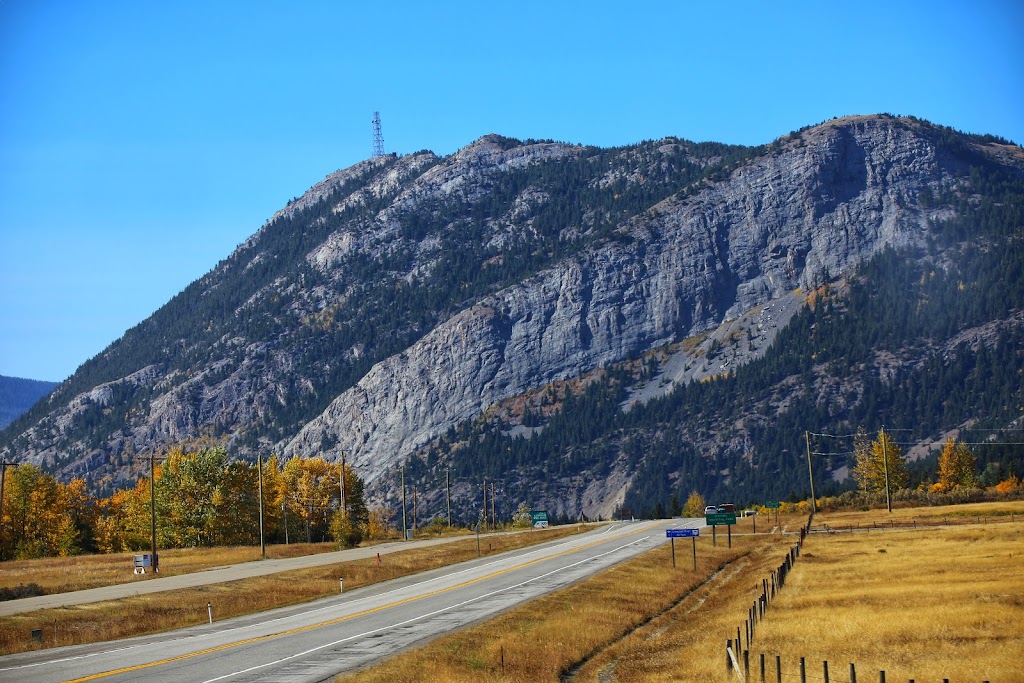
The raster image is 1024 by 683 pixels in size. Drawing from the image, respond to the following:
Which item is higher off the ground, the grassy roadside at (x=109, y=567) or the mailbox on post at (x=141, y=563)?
the mailbox on post at (x=141, y=563)

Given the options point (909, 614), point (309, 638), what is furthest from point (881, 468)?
point (309, 638)

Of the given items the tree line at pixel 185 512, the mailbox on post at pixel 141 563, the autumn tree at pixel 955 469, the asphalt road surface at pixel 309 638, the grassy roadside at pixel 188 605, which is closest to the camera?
the asphalt road surface at pixel 309 638

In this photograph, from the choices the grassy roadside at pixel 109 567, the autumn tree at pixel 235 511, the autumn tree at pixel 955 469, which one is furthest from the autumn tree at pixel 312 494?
the autumn tree at pixel 955 469

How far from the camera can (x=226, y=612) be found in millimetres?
54188

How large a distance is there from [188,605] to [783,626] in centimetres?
3272

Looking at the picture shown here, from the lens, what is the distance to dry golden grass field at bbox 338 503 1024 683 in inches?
1229

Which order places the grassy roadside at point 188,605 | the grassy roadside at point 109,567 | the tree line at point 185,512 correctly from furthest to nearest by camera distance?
the tree line at point 185,512 < the grassy roadside at point 109,567 < the grassy roadside at point 188,605

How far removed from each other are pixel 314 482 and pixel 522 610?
4343 inches

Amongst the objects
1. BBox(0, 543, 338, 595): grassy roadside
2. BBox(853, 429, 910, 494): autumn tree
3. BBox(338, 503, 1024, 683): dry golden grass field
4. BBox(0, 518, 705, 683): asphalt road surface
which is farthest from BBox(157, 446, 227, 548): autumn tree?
BBox(853, 429, 910, 494): autumn tree

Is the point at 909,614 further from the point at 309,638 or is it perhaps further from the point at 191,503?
the point at 191,503

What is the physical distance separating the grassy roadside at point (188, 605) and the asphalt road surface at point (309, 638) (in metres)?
2.50

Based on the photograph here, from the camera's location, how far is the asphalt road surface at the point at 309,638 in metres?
33.1

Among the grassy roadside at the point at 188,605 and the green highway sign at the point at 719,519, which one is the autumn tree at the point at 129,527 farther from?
the green highway sign at the point at 719,519

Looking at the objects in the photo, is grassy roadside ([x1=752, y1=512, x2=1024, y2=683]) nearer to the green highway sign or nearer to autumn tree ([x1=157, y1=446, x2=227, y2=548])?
the green highway sign
